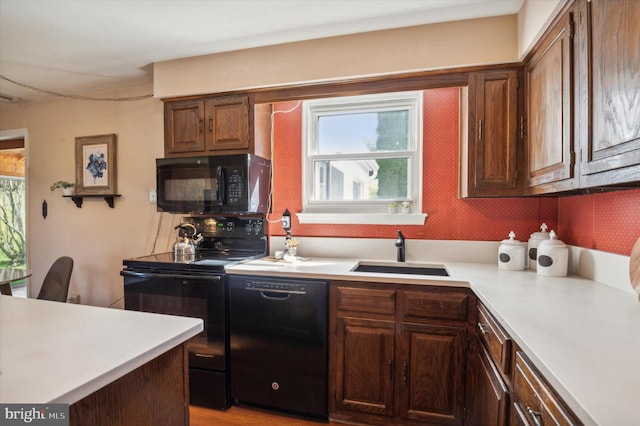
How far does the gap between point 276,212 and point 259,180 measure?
0.37 metres

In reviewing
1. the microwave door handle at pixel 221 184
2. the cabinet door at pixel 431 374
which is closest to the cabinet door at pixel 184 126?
the microwave door handle at pixel 221 184

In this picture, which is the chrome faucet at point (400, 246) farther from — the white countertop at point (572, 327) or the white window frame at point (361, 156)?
the white countertop at point (572, 327)

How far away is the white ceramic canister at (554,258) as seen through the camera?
5.73ft

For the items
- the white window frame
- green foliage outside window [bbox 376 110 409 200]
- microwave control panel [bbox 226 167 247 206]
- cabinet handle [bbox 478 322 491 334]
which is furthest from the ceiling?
cabinet handle [bbox 478 322 491 334]

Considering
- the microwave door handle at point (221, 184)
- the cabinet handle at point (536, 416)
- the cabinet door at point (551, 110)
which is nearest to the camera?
the cabinet handle at point (536, 416)

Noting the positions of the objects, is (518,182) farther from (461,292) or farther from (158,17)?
(158,17)

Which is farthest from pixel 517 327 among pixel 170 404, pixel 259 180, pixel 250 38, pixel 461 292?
pixel 250 38

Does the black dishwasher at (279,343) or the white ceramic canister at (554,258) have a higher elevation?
the white ceramic canister at (554,258)

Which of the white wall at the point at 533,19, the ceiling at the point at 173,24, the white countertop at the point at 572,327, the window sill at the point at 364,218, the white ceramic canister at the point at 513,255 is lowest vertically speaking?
the white countertop at the point at 572,327

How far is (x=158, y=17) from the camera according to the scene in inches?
75.9

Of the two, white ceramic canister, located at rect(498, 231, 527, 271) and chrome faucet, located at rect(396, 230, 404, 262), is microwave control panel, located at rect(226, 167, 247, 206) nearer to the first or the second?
chrome faucet, located at rect(396, 230, 404, 262)

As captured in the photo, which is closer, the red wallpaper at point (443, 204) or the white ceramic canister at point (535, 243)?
the white ceramic canister at point (535, 243)

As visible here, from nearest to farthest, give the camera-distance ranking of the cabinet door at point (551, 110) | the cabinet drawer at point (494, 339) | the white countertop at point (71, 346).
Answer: the white countertop at point (71, 346), the cabinet drawer at point (494, 339), the cabinet door at point (551, 110)

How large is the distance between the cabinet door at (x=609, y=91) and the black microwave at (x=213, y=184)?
1.81 metres
